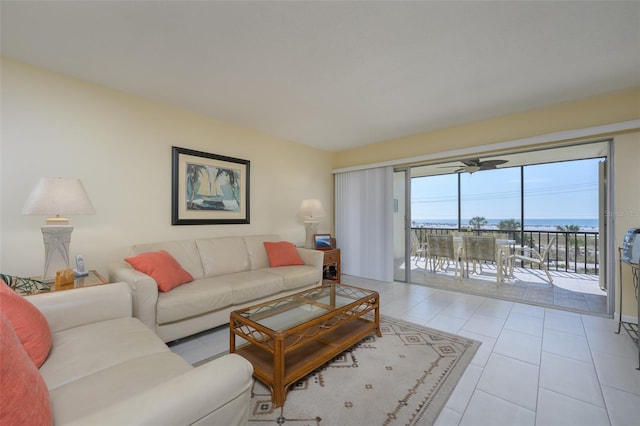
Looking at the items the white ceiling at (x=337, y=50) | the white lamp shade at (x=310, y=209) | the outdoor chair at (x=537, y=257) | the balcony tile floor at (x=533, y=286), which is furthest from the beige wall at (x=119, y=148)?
the outdoor chair at (x=537, y=257)

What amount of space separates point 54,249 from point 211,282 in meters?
1.22

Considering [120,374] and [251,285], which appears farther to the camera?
[251,285]

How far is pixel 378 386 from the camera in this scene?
1736 millimetres

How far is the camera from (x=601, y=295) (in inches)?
141

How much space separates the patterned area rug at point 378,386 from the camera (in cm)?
147

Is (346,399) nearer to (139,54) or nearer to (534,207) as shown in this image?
(139,54)

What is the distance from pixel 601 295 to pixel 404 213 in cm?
279

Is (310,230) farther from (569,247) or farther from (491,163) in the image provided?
(569,247)

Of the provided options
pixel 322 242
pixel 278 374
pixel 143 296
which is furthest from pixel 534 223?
pixel 143 296

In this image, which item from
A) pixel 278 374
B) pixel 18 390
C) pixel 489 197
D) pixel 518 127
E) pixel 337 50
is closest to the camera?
pixel 18 390

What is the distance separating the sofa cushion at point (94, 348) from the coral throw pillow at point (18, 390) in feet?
1.57

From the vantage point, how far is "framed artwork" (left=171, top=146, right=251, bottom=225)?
10.1 ft

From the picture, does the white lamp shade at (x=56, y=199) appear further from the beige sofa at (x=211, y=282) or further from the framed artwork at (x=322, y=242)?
the framed artwork at (x=322, y=242)

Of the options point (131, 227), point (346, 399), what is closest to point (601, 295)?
point (346, 399)
